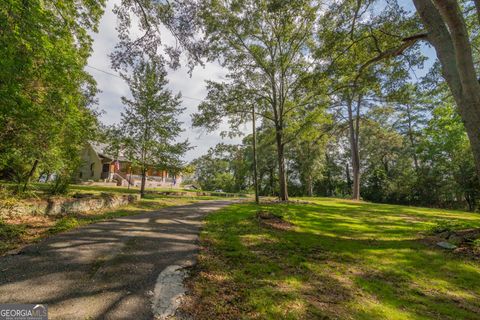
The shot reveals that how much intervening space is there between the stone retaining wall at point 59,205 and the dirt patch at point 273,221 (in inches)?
274

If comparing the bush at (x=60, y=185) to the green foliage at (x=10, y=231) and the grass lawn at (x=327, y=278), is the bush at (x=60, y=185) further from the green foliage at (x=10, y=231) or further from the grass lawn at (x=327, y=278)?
the grass lawn at (x=327, y=278)

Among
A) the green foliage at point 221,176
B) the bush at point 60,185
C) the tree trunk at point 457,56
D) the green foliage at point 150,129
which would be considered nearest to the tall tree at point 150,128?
the green foliage at point 150,129

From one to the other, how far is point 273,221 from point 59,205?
25.9 ft

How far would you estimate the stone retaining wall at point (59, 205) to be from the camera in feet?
21.7

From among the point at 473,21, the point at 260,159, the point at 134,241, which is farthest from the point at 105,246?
the point at 260,159

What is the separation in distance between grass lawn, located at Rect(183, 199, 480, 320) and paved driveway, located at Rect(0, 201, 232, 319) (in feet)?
2.31

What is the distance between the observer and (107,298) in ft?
10.1

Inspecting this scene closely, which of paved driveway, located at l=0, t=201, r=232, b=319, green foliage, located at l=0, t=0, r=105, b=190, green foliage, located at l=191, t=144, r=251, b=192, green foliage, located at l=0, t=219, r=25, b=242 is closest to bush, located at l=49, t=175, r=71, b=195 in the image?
green foliage, located at l=0, t=0, r=105, b=190

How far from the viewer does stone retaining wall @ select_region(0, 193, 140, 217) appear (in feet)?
21.7

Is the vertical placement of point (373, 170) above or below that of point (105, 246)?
above

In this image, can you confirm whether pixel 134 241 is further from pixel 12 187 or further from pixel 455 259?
pixel 455 259

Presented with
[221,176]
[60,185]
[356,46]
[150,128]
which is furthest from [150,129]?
[221,176]

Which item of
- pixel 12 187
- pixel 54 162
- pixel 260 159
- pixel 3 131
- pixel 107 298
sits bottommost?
pixel 107 298

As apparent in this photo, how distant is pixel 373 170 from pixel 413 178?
6.14 metres
